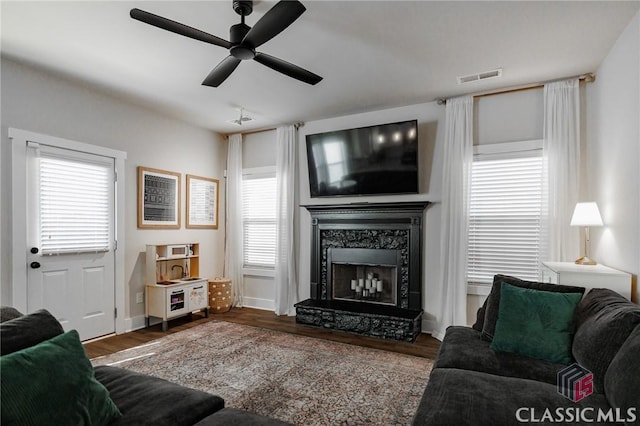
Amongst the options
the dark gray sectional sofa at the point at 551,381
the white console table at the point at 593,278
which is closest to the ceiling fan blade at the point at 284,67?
the dark gray sectional sofa at the point at 551,381

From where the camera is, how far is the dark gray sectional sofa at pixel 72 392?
114cm

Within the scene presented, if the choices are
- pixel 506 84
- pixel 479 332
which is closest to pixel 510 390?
pixel 479 332

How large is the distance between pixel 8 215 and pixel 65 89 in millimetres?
1418

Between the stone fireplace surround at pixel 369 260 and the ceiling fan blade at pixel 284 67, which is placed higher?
the ceiling fan blade at pixel 284 67

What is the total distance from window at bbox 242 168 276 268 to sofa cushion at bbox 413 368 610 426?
3.85m

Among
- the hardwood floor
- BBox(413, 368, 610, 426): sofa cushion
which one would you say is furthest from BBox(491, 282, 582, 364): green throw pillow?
the hardwood floor

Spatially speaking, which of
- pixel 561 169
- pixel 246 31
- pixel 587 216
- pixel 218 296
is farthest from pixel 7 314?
pixel 561 169

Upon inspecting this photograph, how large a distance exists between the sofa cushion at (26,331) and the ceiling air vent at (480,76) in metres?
3.79

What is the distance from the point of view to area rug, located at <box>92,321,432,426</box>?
7.67 feet

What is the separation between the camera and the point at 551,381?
5.93ft

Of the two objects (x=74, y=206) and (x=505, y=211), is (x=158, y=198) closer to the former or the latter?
(x=74, y=206)

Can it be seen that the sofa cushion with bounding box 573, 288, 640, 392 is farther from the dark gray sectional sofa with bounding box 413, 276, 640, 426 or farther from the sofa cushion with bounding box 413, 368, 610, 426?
the sofa cushion with bounding box 413, 368, 610, 426

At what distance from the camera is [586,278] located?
8.52ft

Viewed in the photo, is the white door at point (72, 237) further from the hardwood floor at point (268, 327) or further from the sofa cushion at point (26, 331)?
the sofa cushion at point (26, 331)
